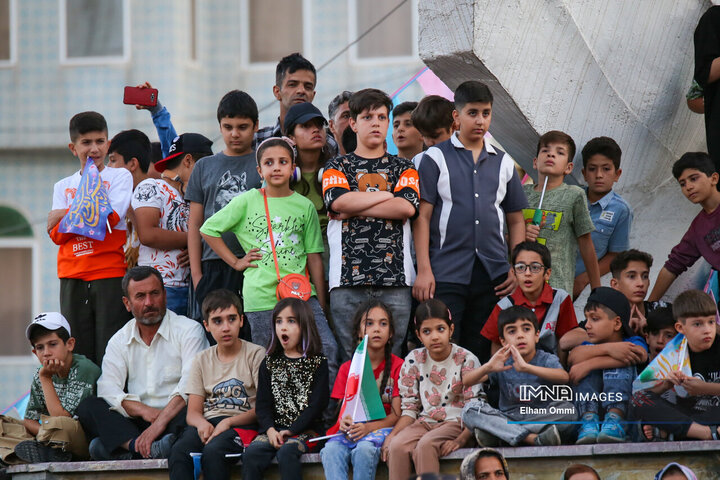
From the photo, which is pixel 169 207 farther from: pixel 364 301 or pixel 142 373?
pixel 364 301

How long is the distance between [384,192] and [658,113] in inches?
94.0

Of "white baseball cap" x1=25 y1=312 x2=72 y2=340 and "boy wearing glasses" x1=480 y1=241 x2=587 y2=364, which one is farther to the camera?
"white baseball cap" x1=25 y1=312 x2=72 y2=340

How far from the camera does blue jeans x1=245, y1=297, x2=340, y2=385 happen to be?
6492mm

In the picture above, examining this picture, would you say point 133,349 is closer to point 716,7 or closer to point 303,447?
point 303,447

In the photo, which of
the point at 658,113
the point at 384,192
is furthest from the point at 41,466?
the point at 658,113

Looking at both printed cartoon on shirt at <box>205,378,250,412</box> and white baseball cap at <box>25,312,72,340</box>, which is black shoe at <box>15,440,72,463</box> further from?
printed cartoon on shirt at <box>205,378,250,412</box>

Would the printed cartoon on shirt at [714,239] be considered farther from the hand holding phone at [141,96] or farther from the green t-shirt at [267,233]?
the hand holding phone at [141,96]

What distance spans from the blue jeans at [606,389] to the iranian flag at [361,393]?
1.00m

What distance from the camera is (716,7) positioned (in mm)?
7105

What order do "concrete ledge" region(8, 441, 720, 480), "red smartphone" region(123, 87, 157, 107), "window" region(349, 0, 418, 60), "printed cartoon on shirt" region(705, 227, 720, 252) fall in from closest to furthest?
"concrete ledge" region(8, 441, 720, 480) → "printed cartoon on shirt" region(705, 227, 720, 252) → "red smartphone" region(123, 87, 157, 107) → "window" region(349, 0, 418, 60)

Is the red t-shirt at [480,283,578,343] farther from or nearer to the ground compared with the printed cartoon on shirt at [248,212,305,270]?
nearer to the ground

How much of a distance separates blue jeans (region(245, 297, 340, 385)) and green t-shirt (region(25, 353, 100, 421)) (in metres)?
0.99

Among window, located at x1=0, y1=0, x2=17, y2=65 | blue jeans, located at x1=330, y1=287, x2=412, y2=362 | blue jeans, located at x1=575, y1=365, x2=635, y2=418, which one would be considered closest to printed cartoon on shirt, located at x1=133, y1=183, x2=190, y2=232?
blue jeans, located at x1=330, y1=287, x2=412, y2=362

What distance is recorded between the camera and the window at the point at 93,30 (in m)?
15.7
